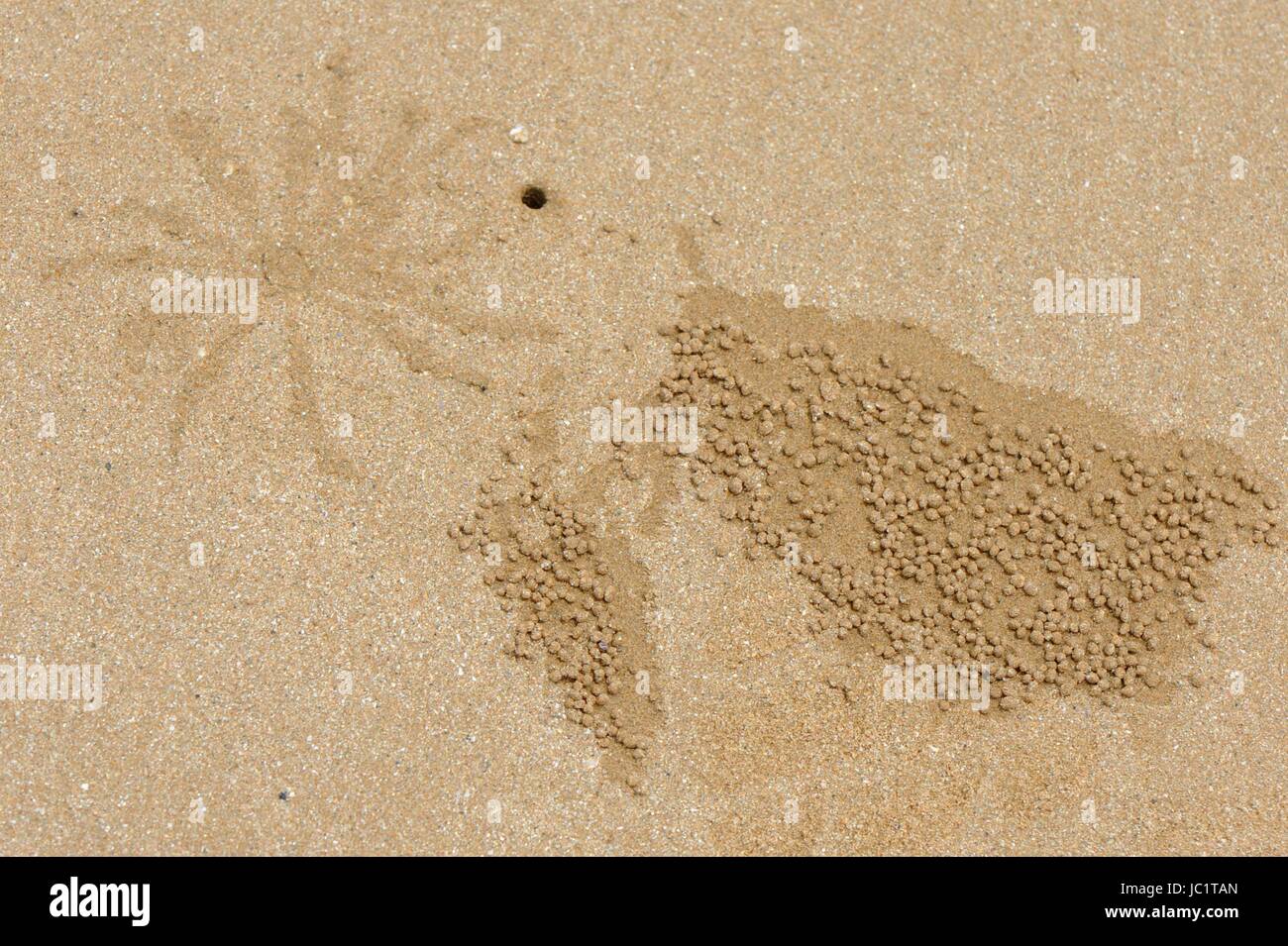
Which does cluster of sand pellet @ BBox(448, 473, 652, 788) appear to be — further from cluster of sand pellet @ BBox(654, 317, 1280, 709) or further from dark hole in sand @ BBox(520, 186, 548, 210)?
dark hole in sand @ BBox(520, 186, 548, 210)

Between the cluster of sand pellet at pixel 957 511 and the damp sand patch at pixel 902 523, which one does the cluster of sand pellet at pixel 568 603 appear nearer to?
the damp sand patch at pixel 902 523

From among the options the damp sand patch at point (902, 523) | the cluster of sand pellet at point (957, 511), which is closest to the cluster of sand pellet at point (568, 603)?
the damp sand patch at point (902, 523)

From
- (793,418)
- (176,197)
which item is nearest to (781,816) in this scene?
(793,418)

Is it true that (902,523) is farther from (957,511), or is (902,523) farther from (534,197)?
(534,197)

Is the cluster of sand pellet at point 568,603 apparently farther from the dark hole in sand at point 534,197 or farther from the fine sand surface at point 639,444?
the dark hole in sand at point 534,197

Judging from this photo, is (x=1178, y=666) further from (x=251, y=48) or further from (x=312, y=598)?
(x=251, y=48)

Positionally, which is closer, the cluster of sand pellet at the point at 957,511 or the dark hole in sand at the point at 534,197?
the cluster of sand pellet at the point at 957,511

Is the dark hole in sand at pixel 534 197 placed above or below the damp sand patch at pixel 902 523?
above

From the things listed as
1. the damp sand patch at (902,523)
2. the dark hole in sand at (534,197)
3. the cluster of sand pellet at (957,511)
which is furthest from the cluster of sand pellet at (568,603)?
the dark hole in sand at (534,197)

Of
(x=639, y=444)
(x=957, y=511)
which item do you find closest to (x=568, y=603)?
(x=639, y=444)
